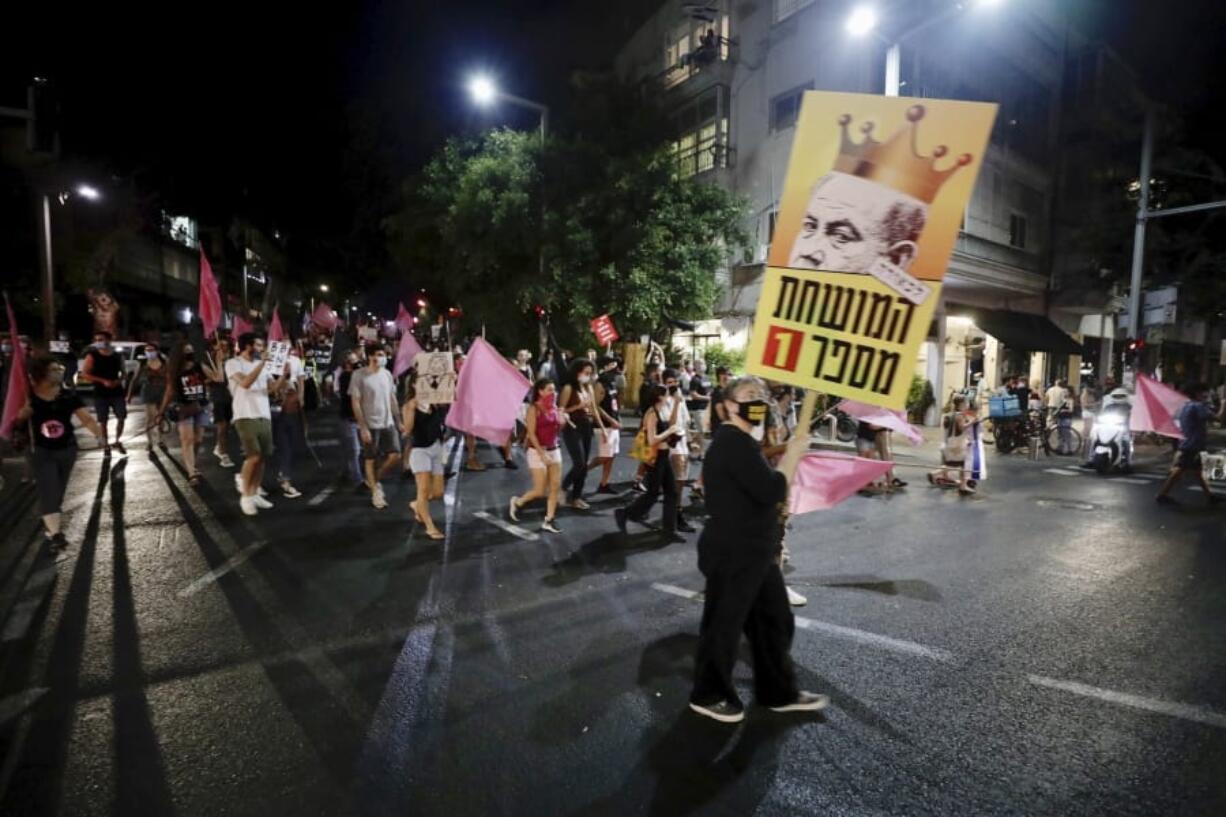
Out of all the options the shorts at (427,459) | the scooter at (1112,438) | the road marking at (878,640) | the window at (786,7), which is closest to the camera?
the road marking at (878,640)

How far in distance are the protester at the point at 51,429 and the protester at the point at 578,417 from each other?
451 centimetres

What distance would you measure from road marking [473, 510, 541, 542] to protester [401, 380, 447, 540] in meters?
0.68

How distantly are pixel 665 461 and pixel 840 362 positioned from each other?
381 centimetres

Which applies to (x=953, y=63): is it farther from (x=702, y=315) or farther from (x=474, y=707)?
(x=474, y=707)

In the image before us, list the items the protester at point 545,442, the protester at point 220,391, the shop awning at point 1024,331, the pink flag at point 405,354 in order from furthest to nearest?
the shop awning at point 1024,331 → the pink flag at point 405,354 → the protester at point 220,391 → the protester at point 545,442

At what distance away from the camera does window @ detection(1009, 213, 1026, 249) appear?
22562 millimetres

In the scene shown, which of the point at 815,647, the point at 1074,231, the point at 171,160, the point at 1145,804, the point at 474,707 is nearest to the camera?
the point at 1145,804

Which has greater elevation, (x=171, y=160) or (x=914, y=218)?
(x=171, y=160)

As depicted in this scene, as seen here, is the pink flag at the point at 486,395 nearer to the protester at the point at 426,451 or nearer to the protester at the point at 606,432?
the protester at the point at 426,451

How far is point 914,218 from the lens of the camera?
3420 millimetres

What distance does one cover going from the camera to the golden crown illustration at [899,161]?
337cm

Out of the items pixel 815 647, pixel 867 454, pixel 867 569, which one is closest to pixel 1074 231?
pixel 867 454

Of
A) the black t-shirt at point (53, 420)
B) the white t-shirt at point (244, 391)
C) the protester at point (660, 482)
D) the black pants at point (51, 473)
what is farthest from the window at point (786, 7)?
the black pants at point (51, 473)

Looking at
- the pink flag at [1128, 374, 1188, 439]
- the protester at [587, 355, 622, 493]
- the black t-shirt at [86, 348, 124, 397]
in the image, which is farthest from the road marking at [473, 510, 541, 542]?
the pink flag at [1128, 374, 1188, 439]
